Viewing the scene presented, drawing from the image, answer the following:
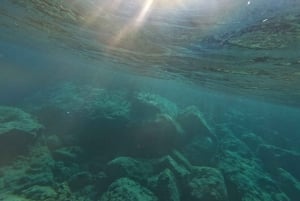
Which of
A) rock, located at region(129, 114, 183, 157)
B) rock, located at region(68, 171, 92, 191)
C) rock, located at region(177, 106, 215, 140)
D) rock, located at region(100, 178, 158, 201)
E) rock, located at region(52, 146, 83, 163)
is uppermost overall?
rock, located at region(177, 106, 215, 140)

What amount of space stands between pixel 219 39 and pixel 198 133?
10395 millimetres

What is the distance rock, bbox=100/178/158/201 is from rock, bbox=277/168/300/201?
510 inches

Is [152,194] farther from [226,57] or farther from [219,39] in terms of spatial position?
[226,57]

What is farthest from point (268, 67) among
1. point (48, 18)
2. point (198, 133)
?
point (48, 18)

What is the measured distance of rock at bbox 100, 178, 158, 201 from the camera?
505 inches

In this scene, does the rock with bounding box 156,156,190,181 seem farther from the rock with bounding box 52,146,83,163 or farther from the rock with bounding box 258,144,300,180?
the rock with bounding box 258,144,300,180

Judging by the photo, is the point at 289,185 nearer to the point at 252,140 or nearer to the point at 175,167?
the point at 252,140

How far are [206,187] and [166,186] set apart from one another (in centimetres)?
194

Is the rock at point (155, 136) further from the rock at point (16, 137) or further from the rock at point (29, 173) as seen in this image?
the rock at point (16, 137)

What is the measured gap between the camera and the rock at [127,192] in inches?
505

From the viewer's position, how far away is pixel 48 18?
18766 mm

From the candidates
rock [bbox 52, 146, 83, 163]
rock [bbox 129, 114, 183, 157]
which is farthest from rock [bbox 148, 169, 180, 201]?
rock [bbox 52, 146, 83, 163]

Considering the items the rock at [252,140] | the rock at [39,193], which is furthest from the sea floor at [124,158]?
the rock at [252,140]

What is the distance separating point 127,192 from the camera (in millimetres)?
12977
